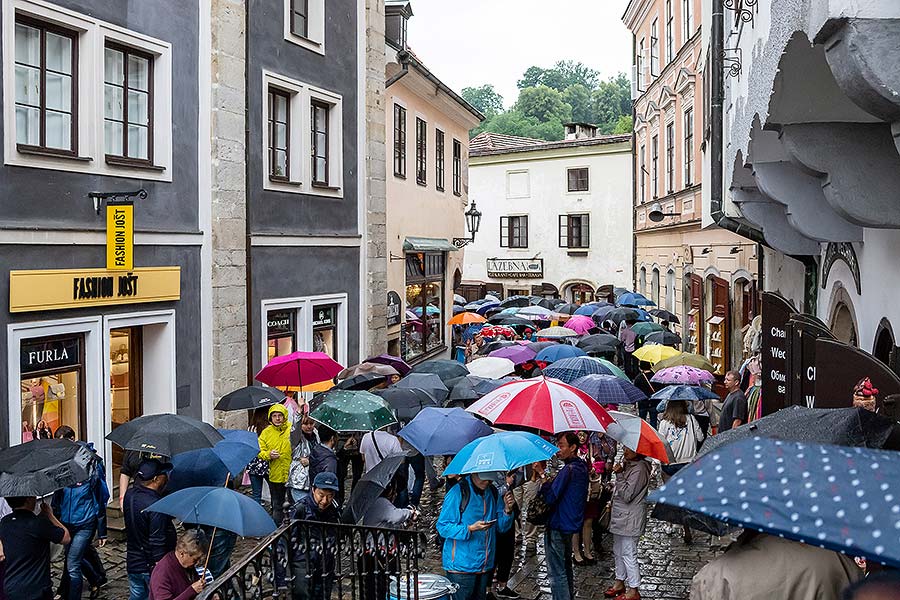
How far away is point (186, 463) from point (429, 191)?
1799cm

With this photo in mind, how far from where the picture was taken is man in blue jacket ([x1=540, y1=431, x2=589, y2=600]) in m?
8.26

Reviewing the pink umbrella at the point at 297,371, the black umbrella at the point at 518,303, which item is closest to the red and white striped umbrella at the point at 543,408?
the pink umbrella at the point at 297,371

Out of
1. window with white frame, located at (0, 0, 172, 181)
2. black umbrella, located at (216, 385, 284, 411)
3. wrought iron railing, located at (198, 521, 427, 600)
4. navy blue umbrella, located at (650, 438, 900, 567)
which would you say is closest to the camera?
navy blue umbrella, located at (650, 438, 900, 567)

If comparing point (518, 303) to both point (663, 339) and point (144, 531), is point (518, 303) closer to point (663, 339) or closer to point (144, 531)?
point (663, 339)

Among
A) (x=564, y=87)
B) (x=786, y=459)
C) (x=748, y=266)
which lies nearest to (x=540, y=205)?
(x=748, y=266)

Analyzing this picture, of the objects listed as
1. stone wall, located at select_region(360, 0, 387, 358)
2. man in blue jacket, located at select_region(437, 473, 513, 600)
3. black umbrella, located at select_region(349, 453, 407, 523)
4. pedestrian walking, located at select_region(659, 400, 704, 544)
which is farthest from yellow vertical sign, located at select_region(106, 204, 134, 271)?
stone wall, located at select_region(360, 0, 387, 358)

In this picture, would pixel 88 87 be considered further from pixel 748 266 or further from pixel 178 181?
pixel 748 266

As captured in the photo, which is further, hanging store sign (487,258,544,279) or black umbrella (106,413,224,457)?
hanging store sign (487,258,544,279)

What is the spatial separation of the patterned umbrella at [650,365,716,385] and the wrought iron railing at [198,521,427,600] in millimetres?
6544

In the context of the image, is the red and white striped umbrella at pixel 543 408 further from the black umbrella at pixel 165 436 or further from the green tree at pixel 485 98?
the green tree at pixel 485 98

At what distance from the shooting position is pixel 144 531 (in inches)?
308

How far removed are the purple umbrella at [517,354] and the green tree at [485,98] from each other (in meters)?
103

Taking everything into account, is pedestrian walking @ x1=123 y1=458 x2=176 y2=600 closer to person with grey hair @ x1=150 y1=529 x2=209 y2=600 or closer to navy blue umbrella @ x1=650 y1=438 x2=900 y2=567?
person with grey hair @ x1=150 y1=529 x2=209 y2=600

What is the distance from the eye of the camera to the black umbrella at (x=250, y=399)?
11.9 metres
